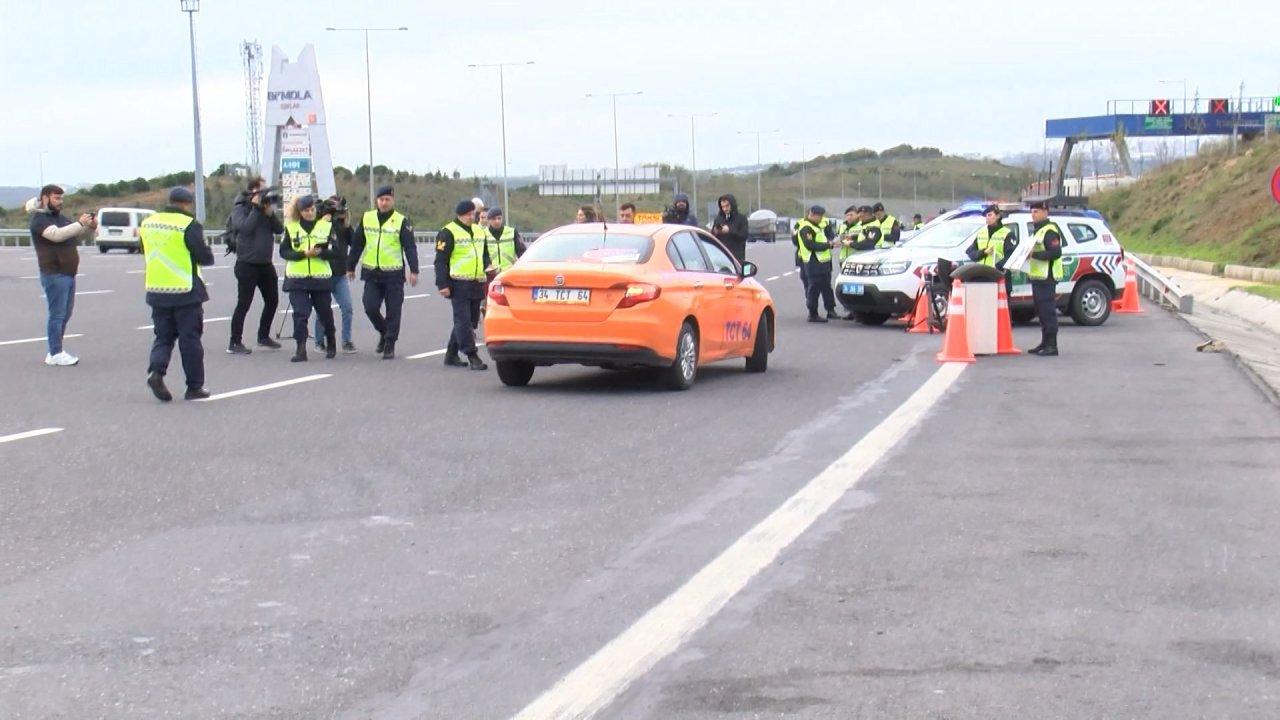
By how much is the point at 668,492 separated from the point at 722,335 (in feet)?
21.1

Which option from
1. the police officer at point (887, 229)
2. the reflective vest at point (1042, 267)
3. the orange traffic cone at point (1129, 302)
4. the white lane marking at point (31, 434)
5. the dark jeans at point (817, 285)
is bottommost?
the orange traffic cone at point (1129, 302)

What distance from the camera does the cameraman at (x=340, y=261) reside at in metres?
18.2

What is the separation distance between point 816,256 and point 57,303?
10.9m

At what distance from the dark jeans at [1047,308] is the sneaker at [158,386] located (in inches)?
373

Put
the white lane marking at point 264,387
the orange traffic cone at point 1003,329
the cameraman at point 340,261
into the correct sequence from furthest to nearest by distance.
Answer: the orange traffic cone at point 1003,329 → the cameraman at point 340,261 → the white lane marking at point 264,387

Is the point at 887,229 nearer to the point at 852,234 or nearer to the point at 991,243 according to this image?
the point at 852,234

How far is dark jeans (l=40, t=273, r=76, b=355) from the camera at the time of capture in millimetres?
17109

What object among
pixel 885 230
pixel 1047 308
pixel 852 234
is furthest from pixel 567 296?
pixel 885 230

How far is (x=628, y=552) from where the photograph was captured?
7.86 meters

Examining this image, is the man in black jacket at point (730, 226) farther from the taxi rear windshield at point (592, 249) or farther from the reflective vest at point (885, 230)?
the taxi rear windshield at point (592, 249)

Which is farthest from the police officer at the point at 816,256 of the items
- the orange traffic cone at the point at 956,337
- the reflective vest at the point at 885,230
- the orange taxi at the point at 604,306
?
the orange taxi at the point at 604,306

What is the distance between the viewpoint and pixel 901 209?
17600 centimetres

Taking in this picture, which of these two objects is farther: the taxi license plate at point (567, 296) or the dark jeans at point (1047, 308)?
the dark jeans at point (1047, 308)

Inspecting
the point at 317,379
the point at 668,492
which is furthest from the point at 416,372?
the point at 668,492
